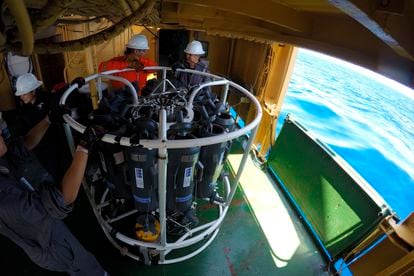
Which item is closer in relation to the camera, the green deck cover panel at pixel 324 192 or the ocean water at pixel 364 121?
the green deck cover panel at pixel 324 192

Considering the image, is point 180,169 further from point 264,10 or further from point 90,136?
point 264,10

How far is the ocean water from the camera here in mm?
5543

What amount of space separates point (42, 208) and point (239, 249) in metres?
2.33

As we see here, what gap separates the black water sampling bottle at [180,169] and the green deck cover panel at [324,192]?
78.4 inches

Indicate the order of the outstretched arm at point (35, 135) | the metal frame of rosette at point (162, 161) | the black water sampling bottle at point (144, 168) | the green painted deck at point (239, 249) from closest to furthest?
the metal frame of rosette at point (162, 161) → the black water sampling bottle at point (144, 168) → the outstretched arm at point (35, 135) → the green painted deck at point (239, 249)

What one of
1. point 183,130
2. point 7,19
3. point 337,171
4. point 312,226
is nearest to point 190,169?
point 183,130

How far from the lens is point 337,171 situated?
9.88ft

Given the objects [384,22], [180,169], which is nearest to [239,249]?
[180,169]

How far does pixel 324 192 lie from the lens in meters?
3.19

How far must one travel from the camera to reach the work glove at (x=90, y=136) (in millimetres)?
1590

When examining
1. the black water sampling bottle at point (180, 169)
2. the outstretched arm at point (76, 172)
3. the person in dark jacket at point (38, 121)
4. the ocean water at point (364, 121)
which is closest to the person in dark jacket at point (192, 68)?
the person in dark jacket at point (38, 121)

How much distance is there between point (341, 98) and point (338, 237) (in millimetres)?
8435

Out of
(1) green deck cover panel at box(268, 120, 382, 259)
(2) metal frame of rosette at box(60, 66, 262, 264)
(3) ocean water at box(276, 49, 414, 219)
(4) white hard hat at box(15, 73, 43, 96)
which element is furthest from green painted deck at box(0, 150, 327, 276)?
(3) ocean water at box(276, 49, 414, 219)

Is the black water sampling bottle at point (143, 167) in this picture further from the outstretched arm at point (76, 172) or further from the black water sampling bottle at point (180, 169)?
the outstretched arm at point (76, 172)
